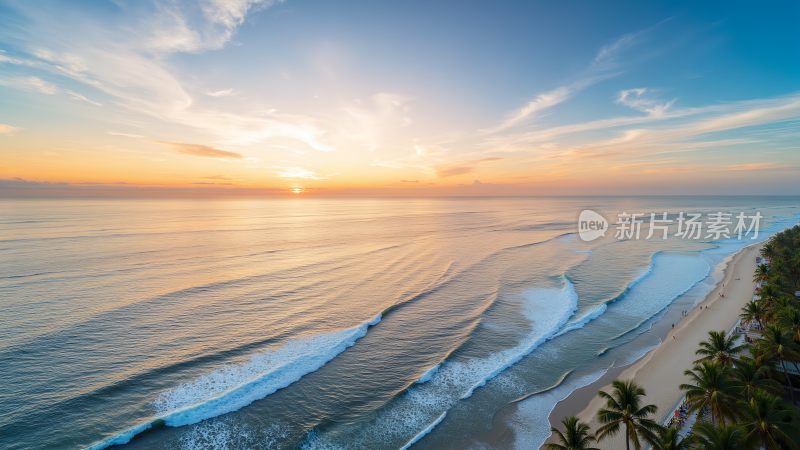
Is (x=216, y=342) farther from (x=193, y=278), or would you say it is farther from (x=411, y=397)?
(x=193, y=278)

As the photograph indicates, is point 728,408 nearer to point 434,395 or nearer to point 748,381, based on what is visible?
point 748,381

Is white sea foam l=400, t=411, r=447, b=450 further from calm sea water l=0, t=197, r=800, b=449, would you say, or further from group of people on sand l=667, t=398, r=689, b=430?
group of people on sand l=667, t=398, r=689, b=430

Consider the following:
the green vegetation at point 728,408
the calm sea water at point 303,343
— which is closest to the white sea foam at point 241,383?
the calm sea water at point 303,343

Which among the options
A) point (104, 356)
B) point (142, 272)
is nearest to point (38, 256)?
point (142, 272)

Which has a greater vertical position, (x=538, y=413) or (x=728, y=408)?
(x=728, y=408)

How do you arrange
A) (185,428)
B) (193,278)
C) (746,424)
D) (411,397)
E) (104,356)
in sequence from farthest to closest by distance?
1. (193,278)
2. (104,356)
3. (411,397)
4. (185,428)
5. (746,424)

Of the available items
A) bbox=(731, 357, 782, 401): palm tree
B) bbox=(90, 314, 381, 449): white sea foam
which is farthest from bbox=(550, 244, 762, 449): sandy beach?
bbox=(90, 314, 381, 449): white sea foam

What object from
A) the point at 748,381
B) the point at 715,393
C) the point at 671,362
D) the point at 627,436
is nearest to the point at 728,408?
the point at 715,393
